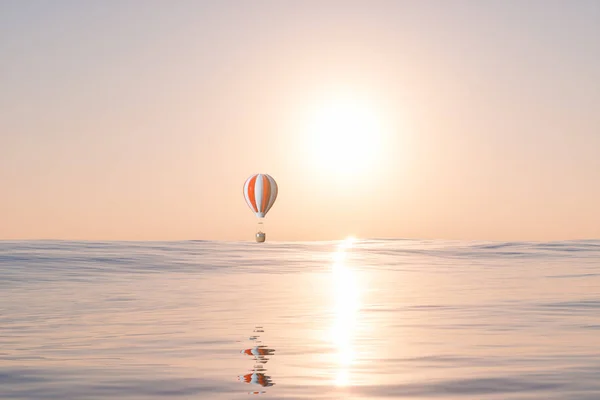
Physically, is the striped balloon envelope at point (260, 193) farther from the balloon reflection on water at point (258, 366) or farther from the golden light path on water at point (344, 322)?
the balloon reflection on water at point (258, 366)

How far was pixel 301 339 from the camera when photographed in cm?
1798

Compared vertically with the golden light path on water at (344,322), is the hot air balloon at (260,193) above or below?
above

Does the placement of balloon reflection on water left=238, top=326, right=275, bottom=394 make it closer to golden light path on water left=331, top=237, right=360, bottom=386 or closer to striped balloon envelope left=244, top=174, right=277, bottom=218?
golden light path on water left=331, top=237, right=360, bottom=386

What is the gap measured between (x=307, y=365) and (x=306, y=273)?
36.5 m

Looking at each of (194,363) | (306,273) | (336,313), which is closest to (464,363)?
(194,363)

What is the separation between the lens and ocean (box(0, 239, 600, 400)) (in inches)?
471

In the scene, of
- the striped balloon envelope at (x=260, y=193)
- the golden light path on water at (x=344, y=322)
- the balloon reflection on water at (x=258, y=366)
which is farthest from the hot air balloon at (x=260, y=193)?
the balloon reflection on water at (x=258, y=366)

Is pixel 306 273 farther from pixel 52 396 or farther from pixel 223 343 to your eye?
pixel 52 396

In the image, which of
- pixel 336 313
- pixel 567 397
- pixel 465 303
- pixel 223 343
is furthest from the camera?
pixel 465 303

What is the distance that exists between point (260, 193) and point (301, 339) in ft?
222

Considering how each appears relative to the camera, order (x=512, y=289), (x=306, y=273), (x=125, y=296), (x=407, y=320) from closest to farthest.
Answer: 1. (x=407, y=320)
2. (x=125, y=296)
3. (x=512, y=289)
4. (x=306, y=273)

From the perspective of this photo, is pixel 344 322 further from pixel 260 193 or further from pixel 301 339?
pixel 260 193

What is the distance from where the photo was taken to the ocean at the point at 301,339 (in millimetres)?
11961

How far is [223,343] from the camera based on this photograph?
56.9ft
